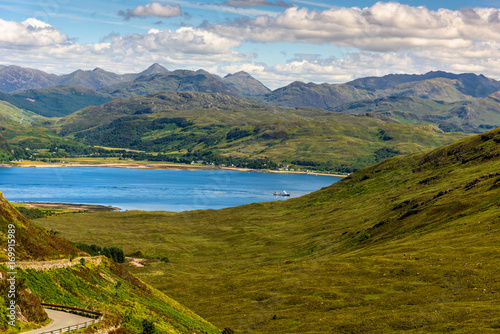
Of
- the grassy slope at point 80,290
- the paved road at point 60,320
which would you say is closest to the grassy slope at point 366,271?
the grassy slope at point 80,290

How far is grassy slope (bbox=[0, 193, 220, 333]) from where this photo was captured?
50406 mm

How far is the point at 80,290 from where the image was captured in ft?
196

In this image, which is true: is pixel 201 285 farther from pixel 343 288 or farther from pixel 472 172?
pixel 472 172

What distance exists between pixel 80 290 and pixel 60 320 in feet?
42.7

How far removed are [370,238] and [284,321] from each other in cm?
5950

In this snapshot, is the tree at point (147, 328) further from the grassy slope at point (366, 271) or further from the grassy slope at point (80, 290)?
the grassy slope at point (366, 271)

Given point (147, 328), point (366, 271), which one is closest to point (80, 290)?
point (147, 328)

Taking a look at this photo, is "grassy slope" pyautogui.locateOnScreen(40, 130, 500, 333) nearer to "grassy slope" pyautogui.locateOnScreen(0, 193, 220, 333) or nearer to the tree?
"grassy slope" pyautogui.locateOnScreen(0, 193, 220, 333)

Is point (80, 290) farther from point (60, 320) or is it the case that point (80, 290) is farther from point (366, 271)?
point (366, 271)

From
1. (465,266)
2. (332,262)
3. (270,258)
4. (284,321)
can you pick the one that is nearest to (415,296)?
(465,266)

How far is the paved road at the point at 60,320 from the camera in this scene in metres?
44.0

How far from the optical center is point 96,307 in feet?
181

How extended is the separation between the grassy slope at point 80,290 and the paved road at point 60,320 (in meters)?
1.29

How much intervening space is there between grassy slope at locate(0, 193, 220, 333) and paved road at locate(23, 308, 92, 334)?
4.22 ft
